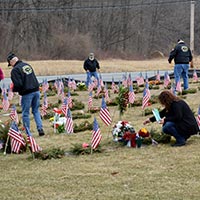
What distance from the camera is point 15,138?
873 centimetres

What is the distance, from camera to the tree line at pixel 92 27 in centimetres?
5758

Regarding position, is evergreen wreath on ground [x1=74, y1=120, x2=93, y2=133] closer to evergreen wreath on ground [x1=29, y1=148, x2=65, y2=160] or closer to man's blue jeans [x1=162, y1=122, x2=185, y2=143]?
evergreen wreath on ground [x1=29, y1=148, x2=65, y2=160]

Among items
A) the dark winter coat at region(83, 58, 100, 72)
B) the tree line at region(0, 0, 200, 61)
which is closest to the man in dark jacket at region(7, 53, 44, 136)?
the dark winter coat at region(83, 58, 100, 72)

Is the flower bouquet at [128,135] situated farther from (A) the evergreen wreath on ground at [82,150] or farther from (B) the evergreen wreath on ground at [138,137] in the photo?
(A) the evergreen wreath on ground at [82,150]

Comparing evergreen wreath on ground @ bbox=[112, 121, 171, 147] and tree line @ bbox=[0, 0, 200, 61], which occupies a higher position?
tree line @ bbox=[0, 0, 200, 61]

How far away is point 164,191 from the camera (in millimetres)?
6211

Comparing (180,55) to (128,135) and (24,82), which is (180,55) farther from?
(128,135)

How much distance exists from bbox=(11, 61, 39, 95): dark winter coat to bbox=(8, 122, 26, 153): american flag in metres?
1.56

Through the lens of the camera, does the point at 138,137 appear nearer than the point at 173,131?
No

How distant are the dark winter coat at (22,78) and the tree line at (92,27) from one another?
4303 centimetres

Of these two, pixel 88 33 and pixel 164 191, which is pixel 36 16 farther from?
pixel 164 191

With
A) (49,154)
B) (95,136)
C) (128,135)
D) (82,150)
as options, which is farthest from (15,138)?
(128,135)

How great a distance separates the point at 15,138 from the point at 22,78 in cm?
184

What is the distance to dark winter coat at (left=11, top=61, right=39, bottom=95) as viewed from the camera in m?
10.2
